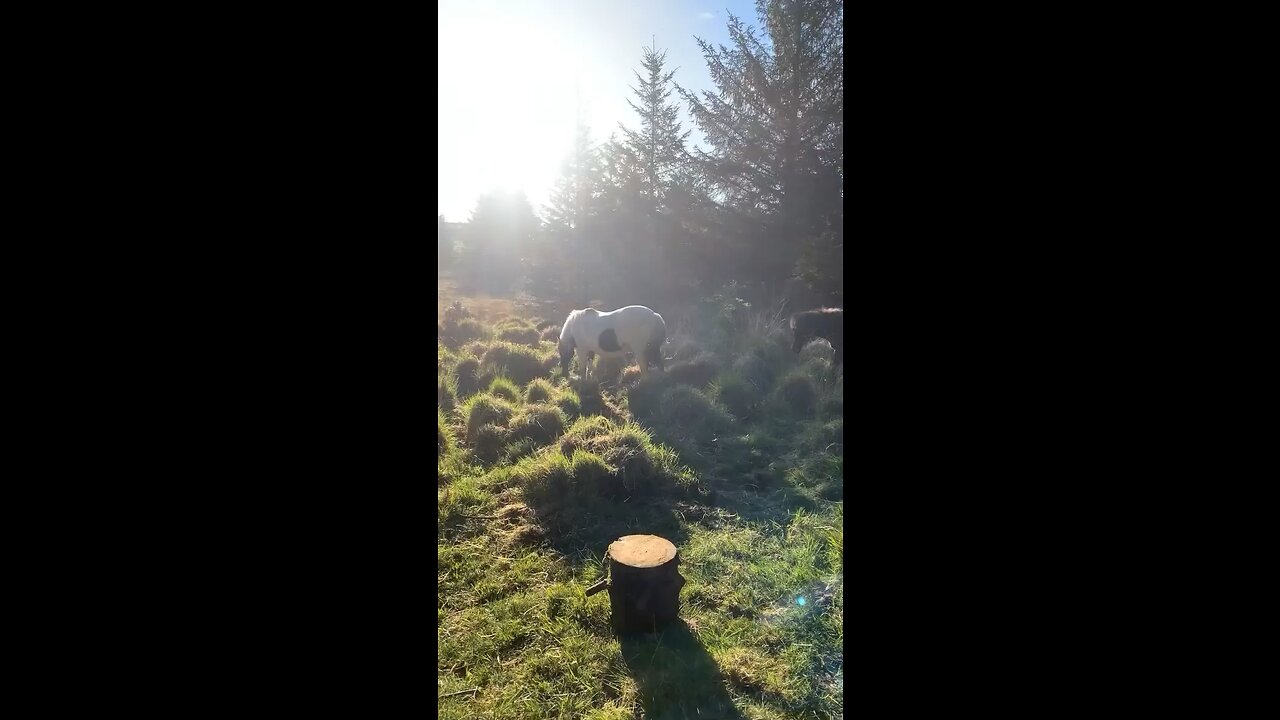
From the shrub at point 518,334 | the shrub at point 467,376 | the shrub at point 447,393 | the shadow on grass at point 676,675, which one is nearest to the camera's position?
the shadow on grass at point 676,675

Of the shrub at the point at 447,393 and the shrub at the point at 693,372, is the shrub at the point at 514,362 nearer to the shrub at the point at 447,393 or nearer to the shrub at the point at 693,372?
the shrub at the point at 447,393

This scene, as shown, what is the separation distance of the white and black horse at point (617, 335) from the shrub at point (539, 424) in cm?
206

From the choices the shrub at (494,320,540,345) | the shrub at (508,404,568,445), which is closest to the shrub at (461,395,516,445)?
the shrub at (508,404,568,445)

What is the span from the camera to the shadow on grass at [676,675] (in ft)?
7.59

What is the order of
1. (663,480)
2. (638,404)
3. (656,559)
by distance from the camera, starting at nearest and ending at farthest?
1. (656,559)
2. (663,480)
3. (638,404)

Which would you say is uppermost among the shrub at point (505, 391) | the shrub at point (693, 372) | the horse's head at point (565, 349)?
the horse's head at point (565, 349)

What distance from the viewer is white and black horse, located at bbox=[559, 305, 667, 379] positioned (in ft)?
26.6

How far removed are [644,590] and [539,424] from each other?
3.39 metres

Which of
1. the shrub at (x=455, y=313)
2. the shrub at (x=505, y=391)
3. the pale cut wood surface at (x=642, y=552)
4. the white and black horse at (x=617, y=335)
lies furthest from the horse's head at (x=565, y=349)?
the pale cut wood surface at (x=642, y=552)

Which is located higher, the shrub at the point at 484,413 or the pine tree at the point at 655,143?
the pine tree at the point at 655,143
